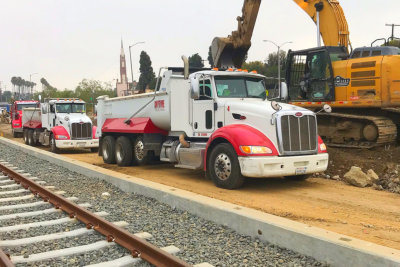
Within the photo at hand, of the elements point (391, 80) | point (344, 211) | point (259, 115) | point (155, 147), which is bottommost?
point (344, 211)

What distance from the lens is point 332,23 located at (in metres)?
13.1

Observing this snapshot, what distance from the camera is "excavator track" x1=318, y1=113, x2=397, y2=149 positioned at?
11219 mm

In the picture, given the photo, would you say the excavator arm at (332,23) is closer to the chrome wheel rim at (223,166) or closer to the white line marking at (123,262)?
the chrome wheel rim at (223,166)

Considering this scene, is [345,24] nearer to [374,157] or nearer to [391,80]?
[391,80]

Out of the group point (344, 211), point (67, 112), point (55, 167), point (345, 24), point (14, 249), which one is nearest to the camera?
point (14, 249)

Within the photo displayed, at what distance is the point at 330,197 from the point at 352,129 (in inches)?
192

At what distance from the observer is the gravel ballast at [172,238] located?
442 cm

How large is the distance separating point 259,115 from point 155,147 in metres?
3.97

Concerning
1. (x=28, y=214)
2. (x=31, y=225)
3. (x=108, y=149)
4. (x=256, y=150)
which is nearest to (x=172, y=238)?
(x=31, y=225)

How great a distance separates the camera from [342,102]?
1223 centimetres

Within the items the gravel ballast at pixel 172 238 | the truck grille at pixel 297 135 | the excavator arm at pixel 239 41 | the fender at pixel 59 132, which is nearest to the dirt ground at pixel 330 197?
the truck grille at pixel 297 135

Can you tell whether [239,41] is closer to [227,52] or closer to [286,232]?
[227,52]

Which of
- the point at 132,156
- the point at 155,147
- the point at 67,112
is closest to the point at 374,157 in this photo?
the point at 155,147

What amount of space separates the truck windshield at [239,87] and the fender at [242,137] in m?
1.11
